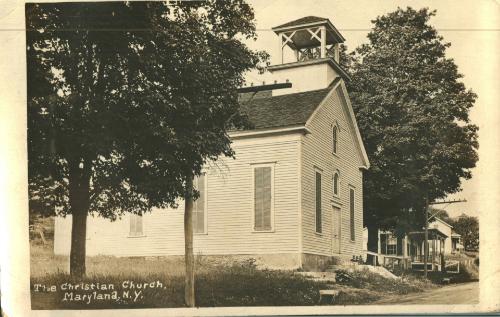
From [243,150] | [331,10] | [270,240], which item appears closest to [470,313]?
[270,240]

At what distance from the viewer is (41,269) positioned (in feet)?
31.8

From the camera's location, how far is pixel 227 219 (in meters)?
9.74

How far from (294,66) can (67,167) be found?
3801mm

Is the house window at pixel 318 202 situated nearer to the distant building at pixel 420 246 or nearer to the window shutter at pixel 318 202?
the window shutter at pixel 318 202

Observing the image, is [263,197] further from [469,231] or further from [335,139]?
[469,231]

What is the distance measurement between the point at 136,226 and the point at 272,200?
209cm

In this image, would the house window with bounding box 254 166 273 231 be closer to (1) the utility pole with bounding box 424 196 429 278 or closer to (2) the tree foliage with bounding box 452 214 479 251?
(1) the utility pole with bounding box 424 196 429 278

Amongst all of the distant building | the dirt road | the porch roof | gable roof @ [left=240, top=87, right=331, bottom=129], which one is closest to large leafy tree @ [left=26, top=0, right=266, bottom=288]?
gable roof @ [left=240, top=87, right=331, bottom=129]

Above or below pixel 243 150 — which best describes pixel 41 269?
below

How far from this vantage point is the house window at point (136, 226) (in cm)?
976

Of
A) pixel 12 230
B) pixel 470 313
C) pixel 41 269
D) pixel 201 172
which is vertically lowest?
pixel 470 313

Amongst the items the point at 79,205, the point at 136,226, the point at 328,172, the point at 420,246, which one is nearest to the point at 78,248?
the point at 79,205

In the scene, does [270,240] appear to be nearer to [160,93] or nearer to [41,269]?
[160,93]

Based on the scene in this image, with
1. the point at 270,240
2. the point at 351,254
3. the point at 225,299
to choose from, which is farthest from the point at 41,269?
the point at 351,254
